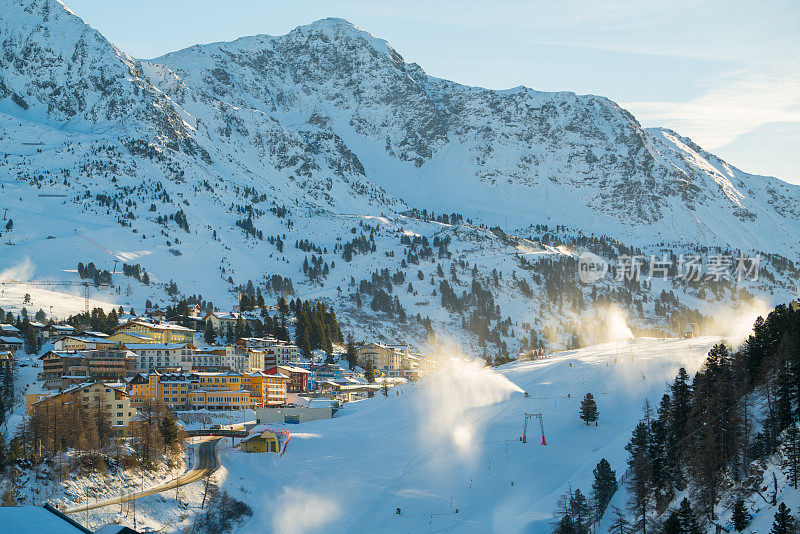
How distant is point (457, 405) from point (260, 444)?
26177mm

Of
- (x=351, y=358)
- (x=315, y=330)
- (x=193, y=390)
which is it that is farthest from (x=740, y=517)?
(x=315, y=330)

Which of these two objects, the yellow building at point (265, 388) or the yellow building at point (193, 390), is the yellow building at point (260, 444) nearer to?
the yellow building at point (193, 390)

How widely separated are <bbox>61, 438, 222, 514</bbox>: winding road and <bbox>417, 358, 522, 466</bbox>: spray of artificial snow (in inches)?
831

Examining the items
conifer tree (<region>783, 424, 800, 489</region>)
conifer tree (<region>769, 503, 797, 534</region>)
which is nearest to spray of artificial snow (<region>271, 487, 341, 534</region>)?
conifer tree (<region>783, 424, 800, 489</region>)

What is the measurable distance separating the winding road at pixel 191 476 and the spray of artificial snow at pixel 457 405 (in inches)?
831

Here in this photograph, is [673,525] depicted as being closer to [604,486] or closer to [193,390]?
[604,486]

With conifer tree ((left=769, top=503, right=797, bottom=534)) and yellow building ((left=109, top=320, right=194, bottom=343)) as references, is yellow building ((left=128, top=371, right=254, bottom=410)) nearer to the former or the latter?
yellow building ((left=109, top=320, right=194, bottom=343))

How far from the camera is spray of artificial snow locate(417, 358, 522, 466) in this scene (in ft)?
283

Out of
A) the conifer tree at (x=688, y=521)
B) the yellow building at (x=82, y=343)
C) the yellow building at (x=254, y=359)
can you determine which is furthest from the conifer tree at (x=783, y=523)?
the yellow building at (x=254, y=359)

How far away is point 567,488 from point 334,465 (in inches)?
887

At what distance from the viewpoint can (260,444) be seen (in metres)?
84.7

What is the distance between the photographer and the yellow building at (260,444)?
277ft

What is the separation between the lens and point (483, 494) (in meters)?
72.9

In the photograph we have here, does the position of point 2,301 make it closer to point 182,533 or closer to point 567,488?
point 182,533
